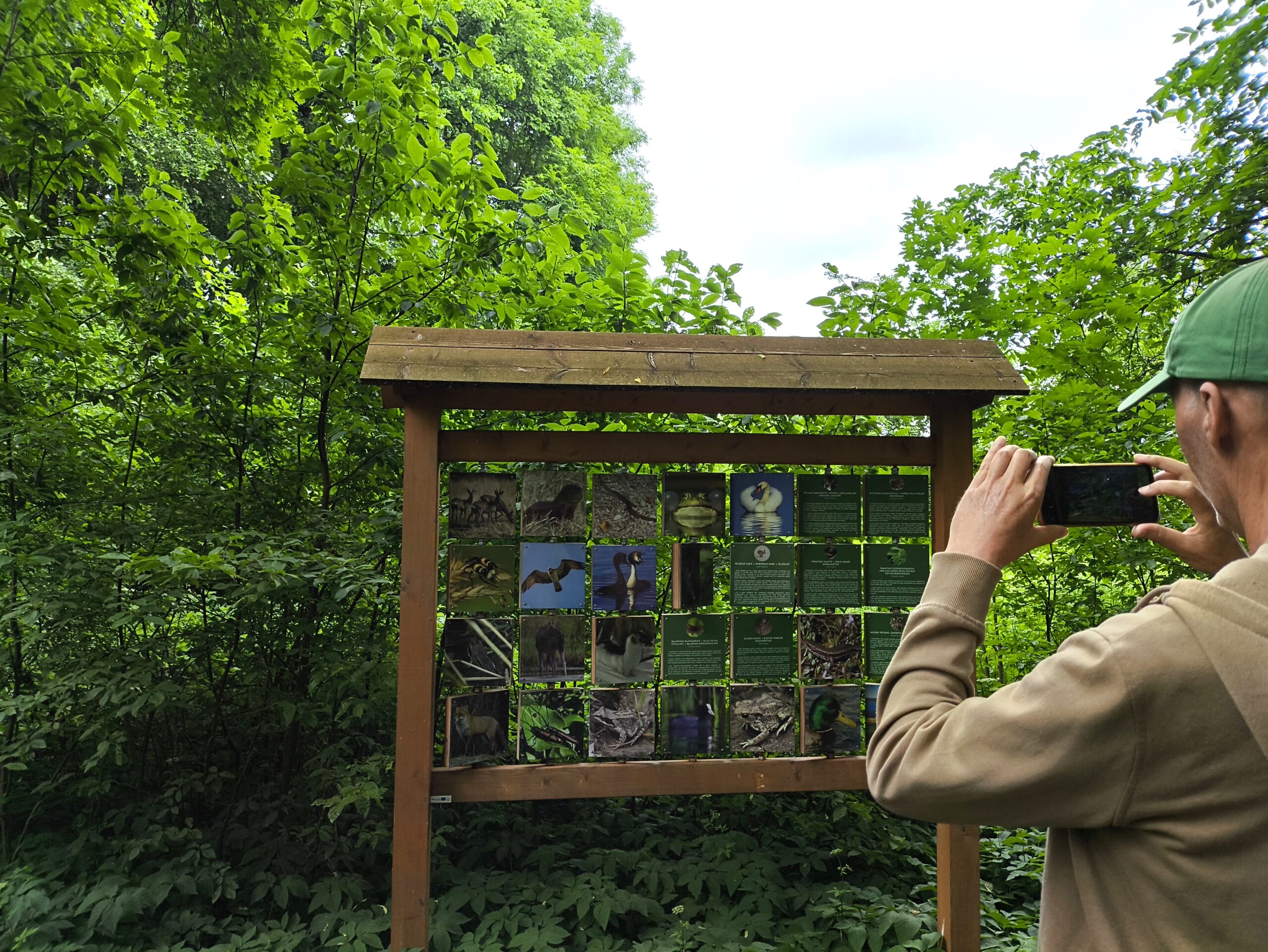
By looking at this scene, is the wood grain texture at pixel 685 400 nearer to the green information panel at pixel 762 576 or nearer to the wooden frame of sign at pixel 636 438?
the wooden frame of sign at pixel 636 438

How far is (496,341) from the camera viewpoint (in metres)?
3.52

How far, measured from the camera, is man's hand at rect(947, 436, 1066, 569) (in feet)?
3.78

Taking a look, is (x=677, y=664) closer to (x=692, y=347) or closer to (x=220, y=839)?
(x=692, y=347)

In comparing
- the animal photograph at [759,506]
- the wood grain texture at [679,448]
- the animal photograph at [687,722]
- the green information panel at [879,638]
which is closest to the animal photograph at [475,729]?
the animal photograph at [687,722]

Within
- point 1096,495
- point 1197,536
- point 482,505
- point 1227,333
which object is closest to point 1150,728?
point 1227,333

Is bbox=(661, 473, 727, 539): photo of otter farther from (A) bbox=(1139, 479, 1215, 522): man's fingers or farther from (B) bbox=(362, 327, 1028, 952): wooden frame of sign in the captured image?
(A) bbox=(1139, 479, 1215, 522): man's fingers

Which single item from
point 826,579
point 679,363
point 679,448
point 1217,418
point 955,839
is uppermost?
point 679,363

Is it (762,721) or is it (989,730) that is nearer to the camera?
(989,730)

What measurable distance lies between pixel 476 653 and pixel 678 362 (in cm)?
159

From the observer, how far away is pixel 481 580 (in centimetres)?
369

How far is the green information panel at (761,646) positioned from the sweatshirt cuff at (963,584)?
Answer: 9.14ft

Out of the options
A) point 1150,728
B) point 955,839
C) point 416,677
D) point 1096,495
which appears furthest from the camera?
point 955,839

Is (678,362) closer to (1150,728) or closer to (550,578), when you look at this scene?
(550,578)

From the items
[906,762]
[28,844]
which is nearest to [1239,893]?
[906,762]
